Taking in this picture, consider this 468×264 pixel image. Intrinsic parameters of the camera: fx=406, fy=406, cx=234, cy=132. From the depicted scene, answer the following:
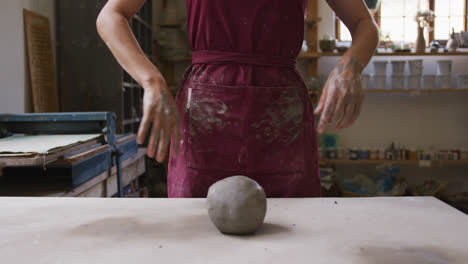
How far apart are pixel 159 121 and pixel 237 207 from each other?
0.79 feet

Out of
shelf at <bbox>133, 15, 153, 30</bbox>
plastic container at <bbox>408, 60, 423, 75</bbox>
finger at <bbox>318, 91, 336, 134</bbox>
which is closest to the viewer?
finger at <bbox>318, 91, 336, 134</bbox>

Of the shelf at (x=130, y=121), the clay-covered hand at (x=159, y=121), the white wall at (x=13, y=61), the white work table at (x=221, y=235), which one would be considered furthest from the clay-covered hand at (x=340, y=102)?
the shelf at (x=130, y=121)

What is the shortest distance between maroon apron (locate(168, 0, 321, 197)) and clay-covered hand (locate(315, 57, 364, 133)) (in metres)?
0.25

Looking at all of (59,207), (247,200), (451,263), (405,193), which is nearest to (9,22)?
(59,207)

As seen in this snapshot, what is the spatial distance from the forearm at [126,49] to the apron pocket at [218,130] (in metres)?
0.25

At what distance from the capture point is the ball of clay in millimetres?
784

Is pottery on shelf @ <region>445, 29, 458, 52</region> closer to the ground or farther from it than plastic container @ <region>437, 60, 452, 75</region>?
farther from it

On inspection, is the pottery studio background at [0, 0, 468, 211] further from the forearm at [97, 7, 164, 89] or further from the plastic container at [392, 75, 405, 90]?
the forearm at [97, 7, 164, 89]

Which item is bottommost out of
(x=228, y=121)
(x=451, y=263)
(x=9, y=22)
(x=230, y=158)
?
(x=451, y=263)

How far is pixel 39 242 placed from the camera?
77 centimetres

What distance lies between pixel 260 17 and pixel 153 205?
600 mm

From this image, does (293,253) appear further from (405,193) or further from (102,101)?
(405,193)

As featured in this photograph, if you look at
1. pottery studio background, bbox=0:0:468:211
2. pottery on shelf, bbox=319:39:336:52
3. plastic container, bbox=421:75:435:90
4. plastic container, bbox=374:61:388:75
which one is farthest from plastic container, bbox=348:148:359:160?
pottery on shelf, bbox=319:39:336:52

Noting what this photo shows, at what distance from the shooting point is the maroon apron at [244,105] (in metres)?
1.15
